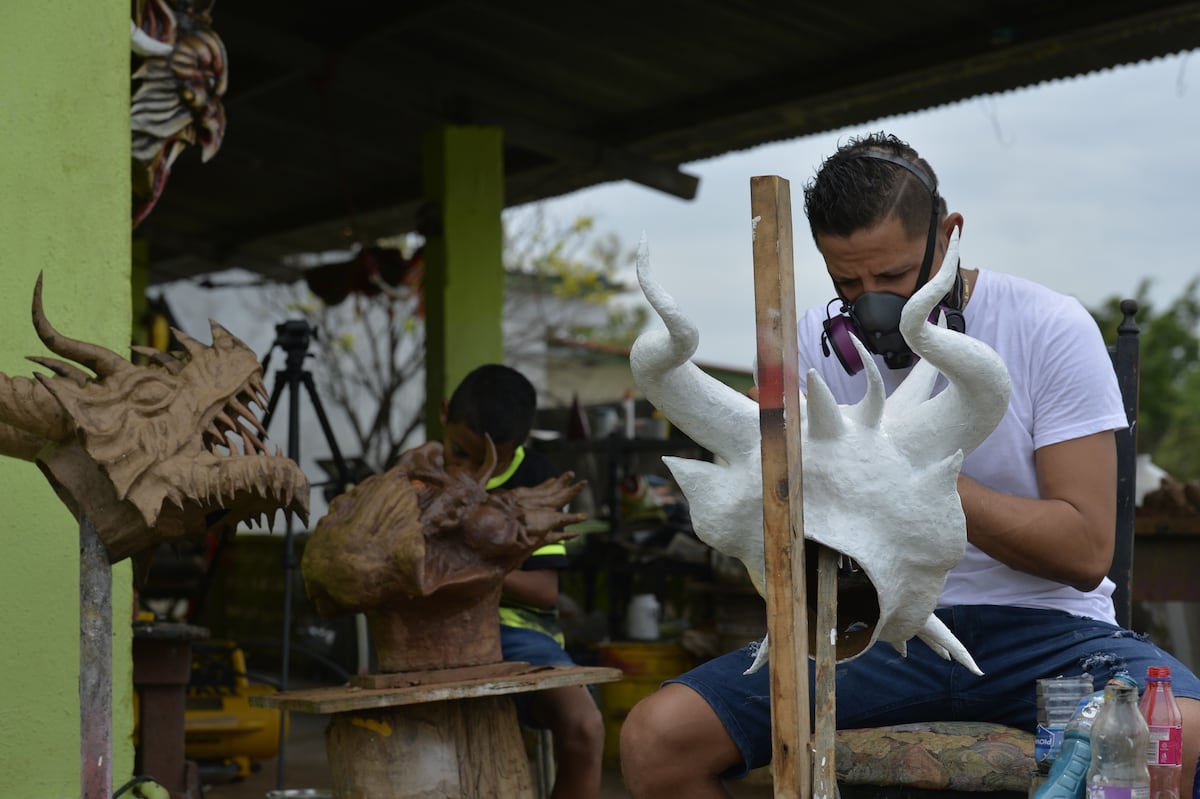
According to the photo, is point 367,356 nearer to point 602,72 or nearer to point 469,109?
point 469,109

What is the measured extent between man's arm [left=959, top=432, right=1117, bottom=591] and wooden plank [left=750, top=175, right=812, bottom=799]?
644 mm

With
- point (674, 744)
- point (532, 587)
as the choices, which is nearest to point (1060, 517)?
point (674, 744)

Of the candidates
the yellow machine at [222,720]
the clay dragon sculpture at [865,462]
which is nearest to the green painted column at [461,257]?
the yellow machine at [222,720]

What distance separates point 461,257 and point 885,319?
5152 mm

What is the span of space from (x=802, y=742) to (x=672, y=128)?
19.5ft

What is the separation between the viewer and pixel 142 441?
2219 mm

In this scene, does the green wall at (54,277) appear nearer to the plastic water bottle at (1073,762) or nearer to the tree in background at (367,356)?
the plastic water bottle at (1073,762)

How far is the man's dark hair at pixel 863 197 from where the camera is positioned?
7.27 feet

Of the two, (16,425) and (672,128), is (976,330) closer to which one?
(16,425)

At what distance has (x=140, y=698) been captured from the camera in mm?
4012

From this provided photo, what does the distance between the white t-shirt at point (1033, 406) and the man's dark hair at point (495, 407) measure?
4.86 feet

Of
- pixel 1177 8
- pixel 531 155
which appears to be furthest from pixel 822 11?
pixel 531 155

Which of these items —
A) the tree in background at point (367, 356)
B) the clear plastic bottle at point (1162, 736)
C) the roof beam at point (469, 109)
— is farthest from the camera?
the tree in background at point (367, 356)

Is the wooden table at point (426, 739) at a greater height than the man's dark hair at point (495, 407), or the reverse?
the man's dark hair at point (495, 407)
